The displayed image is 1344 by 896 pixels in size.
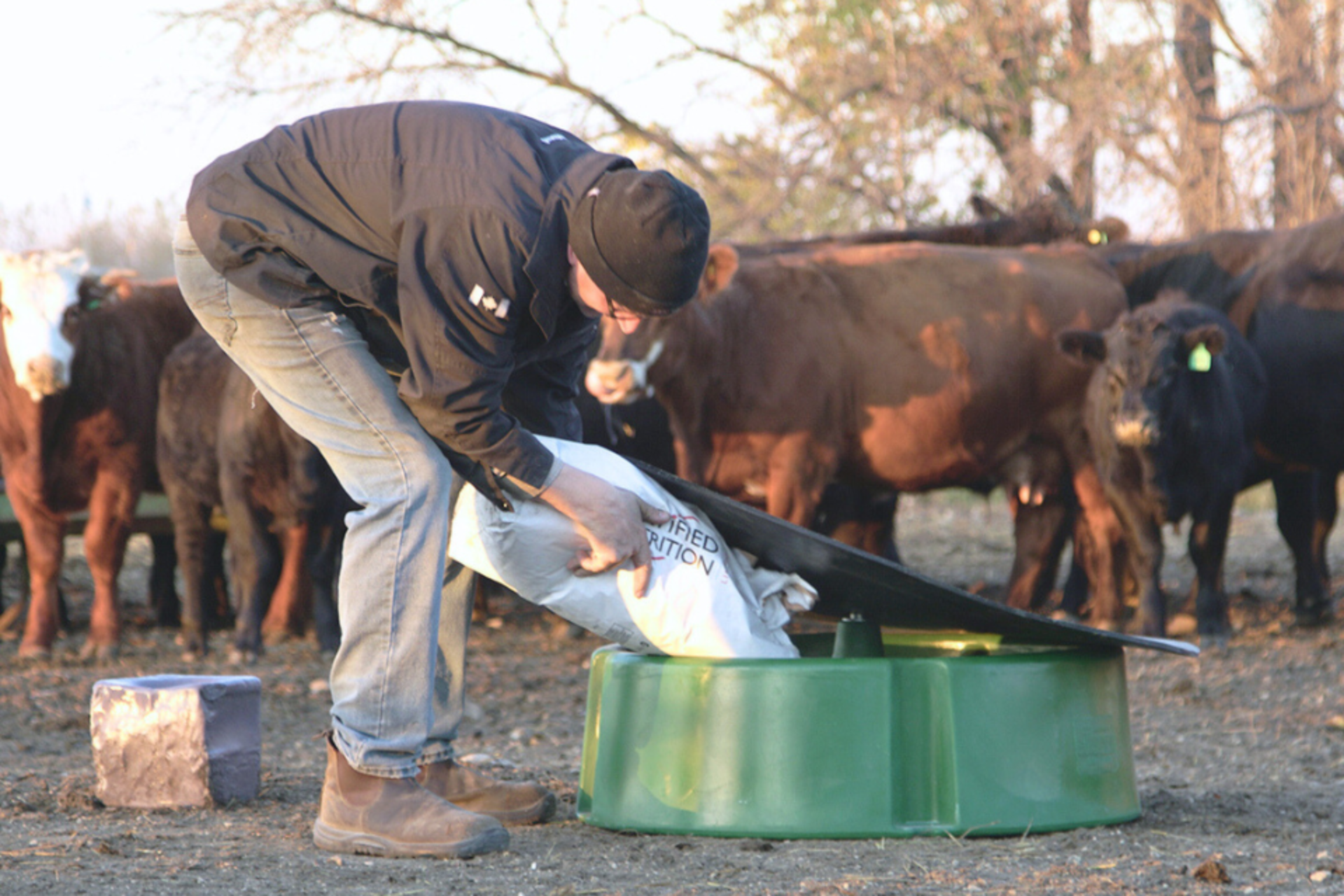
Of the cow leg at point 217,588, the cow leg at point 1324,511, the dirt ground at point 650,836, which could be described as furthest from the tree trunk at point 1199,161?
the cow leg at point 217,588

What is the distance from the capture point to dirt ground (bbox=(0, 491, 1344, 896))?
288 centimetres

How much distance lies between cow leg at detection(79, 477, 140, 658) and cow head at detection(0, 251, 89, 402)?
0.65 m

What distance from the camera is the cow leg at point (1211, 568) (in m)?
7.19

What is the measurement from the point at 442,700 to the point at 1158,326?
4556 millimetres

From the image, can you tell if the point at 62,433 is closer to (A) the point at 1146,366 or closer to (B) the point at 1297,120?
(A) the point at 1146,366

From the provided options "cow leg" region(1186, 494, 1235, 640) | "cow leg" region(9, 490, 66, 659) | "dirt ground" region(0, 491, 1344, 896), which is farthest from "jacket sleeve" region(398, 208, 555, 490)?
"cow leg" region(9, 490, 66, 659)

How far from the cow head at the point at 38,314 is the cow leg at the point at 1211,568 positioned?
558 cm

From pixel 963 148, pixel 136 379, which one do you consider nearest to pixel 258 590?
pixel 136 379

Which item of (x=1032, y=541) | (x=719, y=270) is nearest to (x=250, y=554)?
(x=719, y=270)

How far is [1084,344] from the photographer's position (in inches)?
283

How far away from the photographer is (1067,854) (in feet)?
10.3

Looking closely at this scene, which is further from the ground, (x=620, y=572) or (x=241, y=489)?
(x=241, y=489)

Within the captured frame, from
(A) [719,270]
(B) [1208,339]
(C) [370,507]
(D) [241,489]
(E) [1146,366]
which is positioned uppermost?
(A) [719,270]

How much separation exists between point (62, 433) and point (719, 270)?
3.53 m
